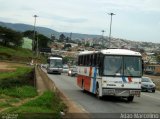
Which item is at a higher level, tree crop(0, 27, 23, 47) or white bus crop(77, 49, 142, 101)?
tree crop(0, 27, 23, 47)

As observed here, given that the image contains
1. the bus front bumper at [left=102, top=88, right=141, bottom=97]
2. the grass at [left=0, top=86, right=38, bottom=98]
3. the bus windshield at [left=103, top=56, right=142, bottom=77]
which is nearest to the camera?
the grass at [left=0, top=86, right=38, bottom=98]

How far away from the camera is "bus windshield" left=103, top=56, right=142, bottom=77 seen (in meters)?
26.0

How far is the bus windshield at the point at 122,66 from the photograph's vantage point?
2595 cm

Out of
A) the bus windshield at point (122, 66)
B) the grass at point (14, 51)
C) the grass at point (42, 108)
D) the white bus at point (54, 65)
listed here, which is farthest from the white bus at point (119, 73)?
the grass at point (14, 51)

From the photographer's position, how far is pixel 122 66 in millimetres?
26047

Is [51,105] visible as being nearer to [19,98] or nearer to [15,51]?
[19,98]

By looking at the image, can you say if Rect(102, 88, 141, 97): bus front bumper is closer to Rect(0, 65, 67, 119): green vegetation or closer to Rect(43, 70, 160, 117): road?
Rect(43, 70, 160, 117): road

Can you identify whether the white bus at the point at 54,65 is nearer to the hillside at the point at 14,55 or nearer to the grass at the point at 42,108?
the hillside at the point at 14,55

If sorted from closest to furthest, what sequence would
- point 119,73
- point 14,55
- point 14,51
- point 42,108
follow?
point 42,108 → point 119,73 → point 14,55 → point 14,51

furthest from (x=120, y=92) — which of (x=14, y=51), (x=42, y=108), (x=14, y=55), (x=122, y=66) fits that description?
(x=14, y=51)

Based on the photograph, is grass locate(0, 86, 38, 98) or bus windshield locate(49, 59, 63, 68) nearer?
grass locate(0, 86, 38, 98)

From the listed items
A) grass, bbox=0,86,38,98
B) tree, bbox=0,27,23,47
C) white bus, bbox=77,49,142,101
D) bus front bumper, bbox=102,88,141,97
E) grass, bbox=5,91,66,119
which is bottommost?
grass, bbox=0,86,38,98

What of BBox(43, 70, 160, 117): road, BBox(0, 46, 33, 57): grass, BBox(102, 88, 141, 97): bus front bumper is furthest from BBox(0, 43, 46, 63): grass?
BBox(102, 88, 141, 97): bus front bumper

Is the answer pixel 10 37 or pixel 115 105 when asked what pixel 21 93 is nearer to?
pixel 115 105
